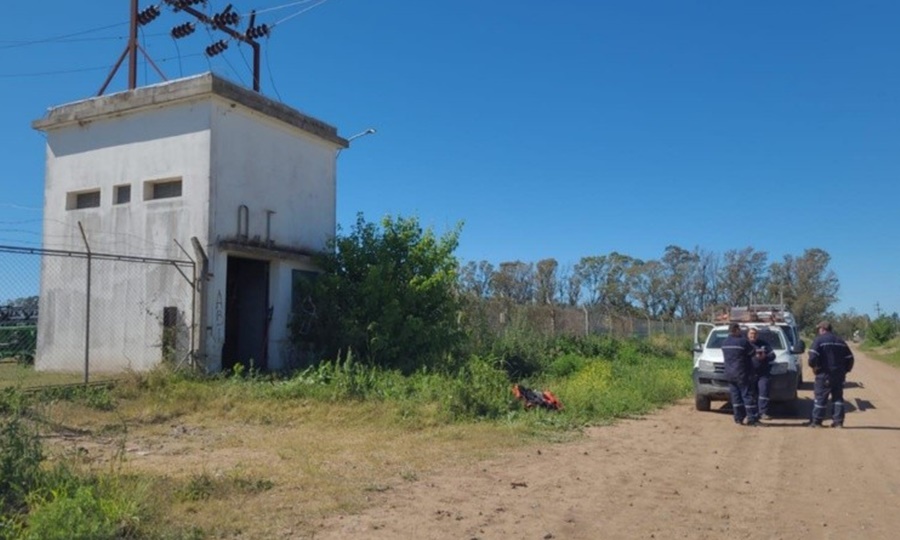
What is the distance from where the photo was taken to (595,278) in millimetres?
69812

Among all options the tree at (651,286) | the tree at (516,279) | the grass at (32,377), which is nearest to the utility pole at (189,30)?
the grass at (32,377)

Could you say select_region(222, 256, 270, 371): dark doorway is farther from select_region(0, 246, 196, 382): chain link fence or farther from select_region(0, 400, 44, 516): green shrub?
select_region(0, 400, 44, 516): green shrub

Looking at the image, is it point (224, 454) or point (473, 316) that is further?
point (473, 316)

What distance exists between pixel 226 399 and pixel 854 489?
9916 millimetres

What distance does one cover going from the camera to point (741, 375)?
1245 cm

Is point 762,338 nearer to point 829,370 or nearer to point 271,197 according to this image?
point 829,370

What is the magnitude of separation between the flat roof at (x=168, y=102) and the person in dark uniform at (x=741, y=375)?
452 inches

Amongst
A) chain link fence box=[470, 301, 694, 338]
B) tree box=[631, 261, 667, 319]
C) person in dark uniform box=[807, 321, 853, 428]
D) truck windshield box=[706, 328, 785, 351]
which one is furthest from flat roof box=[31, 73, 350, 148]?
tree box=[631, 261, 667, 319]

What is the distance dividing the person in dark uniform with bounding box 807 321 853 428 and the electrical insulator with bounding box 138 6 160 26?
59.9 feet

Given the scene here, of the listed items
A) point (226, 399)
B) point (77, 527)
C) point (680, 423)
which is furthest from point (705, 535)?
point (226, 399)

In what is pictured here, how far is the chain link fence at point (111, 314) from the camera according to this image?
15023 millimetres

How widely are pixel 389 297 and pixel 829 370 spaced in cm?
915

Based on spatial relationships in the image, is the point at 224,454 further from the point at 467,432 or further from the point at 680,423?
the point at 680,423

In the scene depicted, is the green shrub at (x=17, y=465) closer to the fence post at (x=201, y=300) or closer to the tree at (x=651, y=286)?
the fence post at (x=201, y=300)
